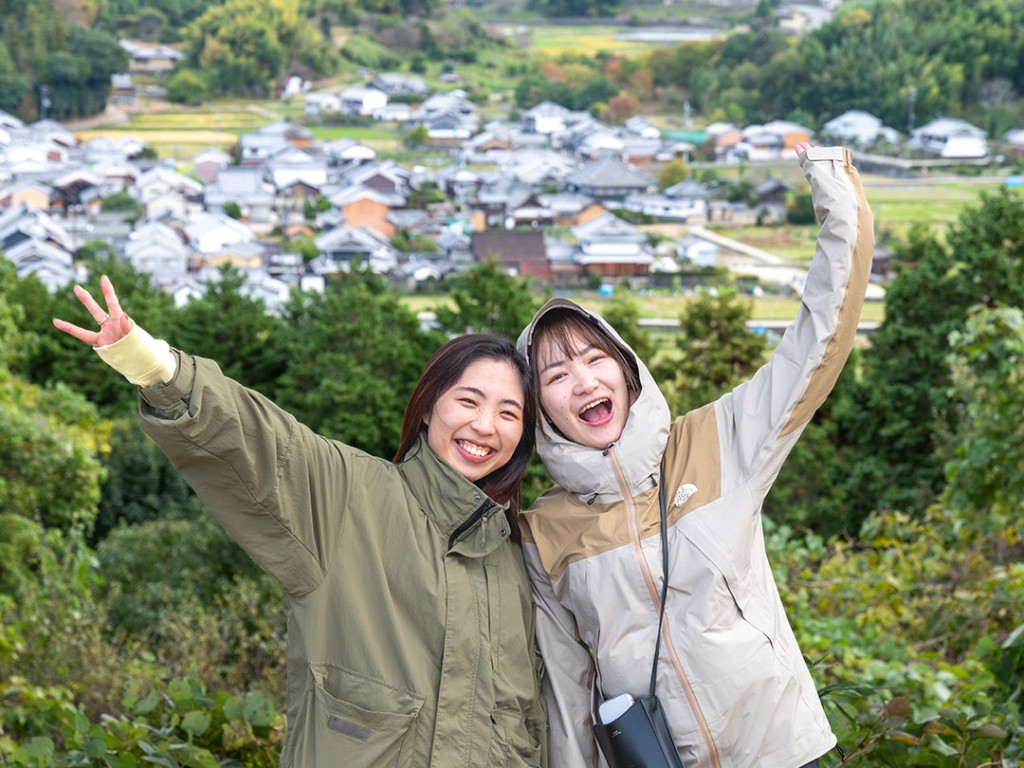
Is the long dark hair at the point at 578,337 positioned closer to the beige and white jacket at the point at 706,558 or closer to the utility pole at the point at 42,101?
the beige and white jacket at the point at 706,558

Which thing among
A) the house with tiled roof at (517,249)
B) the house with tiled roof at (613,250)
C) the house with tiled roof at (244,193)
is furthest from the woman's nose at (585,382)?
the house with tiled roof at (244,193)

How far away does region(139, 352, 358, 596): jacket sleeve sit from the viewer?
0.96 m

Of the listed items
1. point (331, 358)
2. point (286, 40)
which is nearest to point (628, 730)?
point (331, 358)

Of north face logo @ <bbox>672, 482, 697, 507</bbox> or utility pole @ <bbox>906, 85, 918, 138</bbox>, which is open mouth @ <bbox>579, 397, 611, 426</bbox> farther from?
utility pole @ <bbox>906, 85, 918, 138</bbox>

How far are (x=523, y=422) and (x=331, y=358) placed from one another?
33.6 feet

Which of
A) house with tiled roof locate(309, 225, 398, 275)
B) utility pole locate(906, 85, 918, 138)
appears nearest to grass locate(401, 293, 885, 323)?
house with tiled roof locate(309, 225, 398, 275)

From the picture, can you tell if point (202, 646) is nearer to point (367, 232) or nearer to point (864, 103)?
point (367, 232)

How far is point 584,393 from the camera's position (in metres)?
1.18

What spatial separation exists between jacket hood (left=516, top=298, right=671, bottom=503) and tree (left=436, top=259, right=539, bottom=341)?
982 centimetres

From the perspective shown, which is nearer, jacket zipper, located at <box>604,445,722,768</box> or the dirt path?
jacket zipper, located at <box>604,445,722,768</box>

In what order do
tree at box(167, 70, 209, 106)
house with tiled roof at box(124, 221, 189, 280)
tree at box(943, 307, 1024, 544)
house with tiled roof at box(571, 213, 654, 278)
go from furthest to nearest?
tree at box(167, 70, 209, 106) < house with tiled roof at box(571, 213, 654, 278) < house with tiled roof at box(124, 221, 189, 280) < tree at box(943, 307, 1024, 544)

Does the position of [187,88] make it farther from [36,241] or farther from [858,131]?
[858,131]

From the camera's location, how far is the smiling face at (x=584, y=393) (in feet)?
3.87

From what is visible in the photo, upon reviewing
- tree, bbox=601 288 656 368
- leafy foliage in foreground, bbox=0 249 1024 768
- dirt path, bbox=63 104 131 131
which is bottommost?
dirt path, bbox=63 104 131 131
